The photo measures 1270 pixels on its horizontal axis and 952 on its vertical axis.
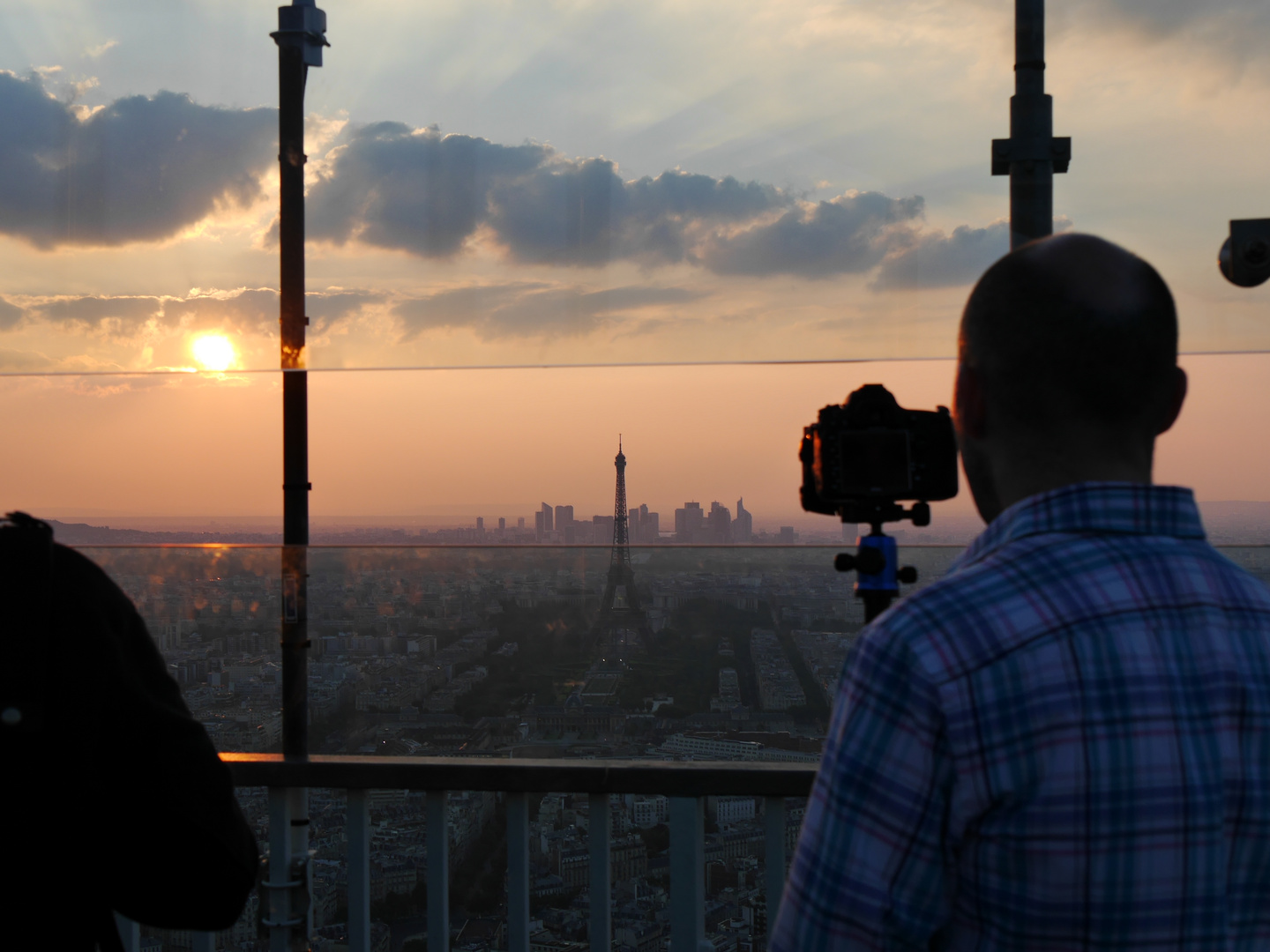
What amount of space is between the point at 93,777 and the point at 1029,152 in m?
1.83

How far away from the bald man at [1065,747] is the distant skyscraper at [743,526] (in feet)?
4.09

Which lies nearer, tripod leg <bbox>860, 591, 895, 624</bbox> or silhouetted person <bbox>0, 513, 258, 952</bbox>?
silhouetted person <bbox>0, 513, 258, 952</bbox>

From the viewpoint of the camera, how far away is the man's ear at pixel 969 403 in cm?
80

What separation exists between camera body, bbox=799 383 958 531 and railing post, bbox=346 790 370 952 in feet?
4.70

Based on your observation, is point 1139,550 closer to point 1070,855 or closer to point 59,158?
point 1070,855

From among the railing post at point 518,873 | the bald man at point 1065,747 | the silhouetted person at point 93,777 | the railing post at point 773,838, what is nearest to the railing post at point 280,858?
the railing post at point 518,873

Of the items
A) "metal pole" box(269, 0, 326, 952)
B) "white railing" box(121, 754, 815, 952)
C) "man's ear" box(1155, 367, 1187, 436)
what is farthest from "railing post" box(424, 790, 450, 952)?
"man's ear" box(1155, 367, 1187, 436)

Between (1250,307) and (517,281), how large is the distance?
1511 millimetres

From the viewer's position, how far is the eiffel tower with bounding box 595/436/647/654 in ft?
6.72

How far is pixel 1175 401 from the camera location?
805mm

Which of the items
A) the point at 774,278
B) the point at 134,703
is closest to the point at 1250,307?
the point at 774,278

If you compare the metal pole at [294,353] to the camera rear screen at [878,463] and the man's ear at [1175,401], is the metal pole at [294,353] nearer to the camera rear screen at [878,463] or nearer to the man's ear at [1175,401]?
the camera rear screen at [878,463]

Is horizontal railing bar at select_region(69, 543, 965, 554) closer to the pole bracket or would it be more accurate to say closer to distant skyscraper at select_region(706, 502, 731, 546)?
distant skyscraper at select_region(706, 502, 731, 546)

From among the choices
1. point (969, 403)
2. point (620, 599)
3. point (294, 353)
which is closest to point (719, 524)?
point (620, 599)
